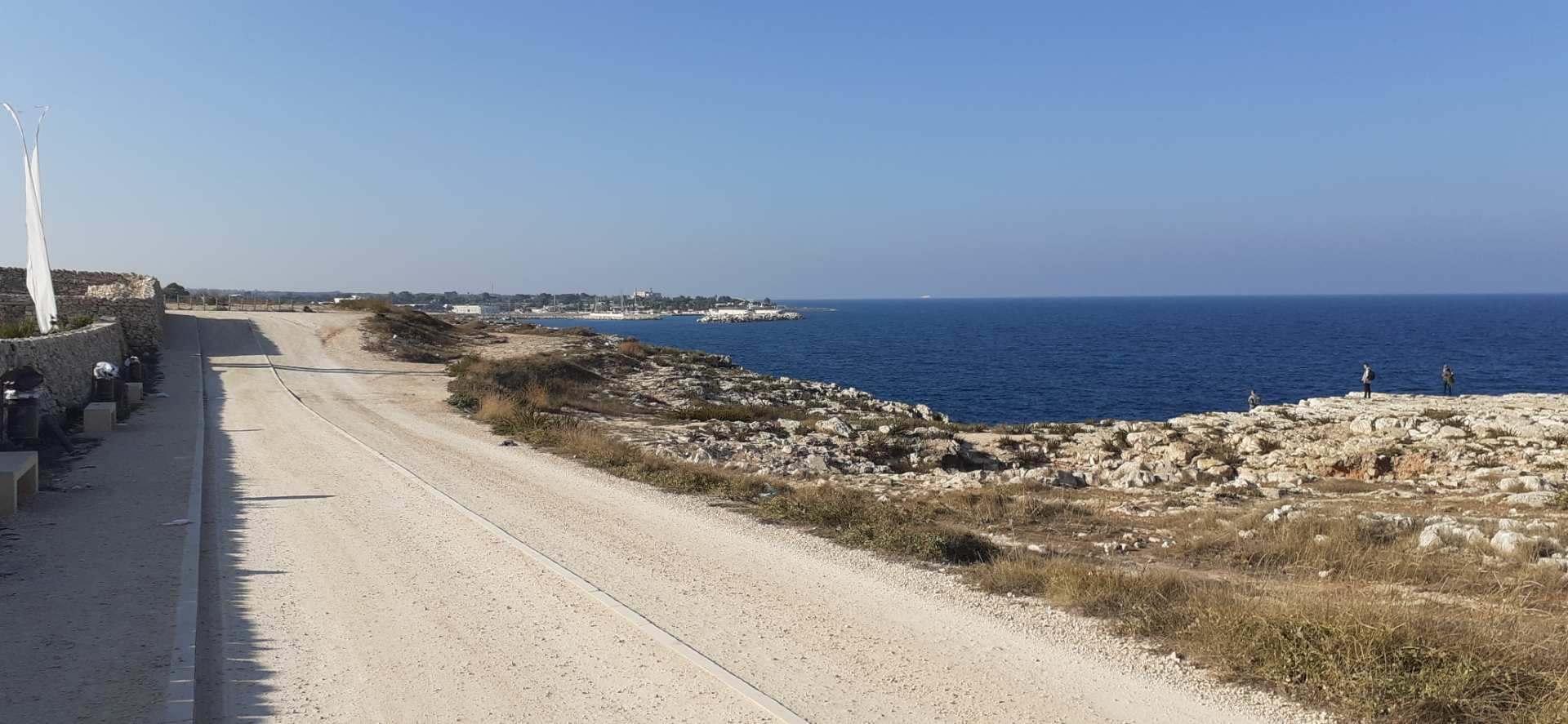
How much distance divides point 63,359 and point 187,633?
17.7 metres

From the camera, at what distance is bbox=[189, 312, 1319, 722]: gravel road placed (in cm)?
666

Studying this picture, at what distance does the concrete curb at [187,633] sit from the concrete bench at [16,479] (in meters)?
2.01

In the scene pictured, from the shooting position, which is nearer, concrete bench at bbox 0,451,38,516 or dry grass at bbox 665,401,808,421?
concrete bench at bbox 0,451,38,516

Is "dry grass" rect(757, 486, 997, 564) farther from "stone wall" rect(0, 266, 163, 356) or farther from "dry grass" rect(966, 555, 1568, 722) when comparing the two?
"stone wall" rect(0, 266, 163, 356)

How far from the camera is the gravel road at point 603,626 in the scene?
262 inches

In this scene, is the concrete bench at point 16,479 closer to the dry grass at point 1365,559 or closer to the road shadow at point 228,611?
the road shadow at point 228,611

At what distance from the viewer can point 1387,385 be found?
61812mm

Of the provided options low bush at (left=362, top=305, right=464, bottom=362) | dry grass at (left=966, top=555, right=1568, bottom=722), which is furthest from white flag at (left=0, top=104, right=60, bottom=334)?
dry grass at (left=966, top=555, right=1568, bottom=722)

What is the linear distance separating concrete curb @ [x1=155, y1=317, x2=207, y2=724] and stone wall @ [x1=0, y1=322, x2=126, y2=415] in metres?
6.93

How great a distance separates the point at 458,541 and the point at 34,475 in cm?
730

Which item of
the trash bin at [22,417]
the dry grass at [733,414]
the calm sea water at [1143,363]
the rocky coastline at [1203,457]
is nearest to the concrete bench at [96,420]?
the trash bin at [22,417]

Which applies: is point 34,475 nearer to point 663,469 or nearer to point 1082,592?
point 663,469

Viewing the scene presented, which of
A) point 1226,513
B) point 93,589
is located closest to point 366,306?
point 93,589

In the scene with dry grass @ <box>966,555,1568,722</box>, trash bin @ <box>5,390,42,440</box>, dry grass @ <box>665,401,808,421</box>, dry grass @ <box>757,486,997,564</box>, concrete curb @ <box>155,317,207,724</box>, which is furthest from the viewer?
dry grass @ <box>665,401,808,421</box>
